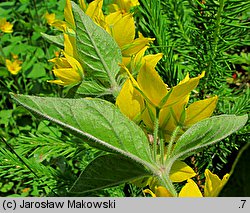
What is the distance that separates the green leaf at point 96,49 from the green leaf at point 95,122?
0.34 ft

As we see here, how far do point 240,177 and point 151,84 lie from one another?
14cm

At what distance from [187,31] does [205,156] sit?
222mm

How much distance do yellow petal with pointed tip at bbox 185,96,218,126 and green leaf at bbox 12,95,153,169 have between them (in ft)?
0.24

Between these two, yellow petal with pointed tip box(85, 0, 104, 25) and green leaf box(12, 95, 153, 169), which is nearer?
green leaf box(12, 95, 153, 169)

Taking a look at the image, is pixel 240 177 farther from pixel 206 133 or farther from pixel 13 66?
pixel 13 66

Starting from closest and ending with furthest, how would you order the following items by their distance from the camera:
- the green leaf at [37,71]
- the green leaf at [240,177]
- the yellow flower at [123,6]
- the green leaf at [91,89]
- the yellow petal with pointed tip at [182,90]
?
the green leaf at [240,177] → the yellow petal with pointed tip at [182,90] → the green leaf at [91,89] → the yellow flower at [123,6] → the green leaf at [37,71]

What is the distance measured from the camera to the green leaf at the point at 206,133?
1.30 ft

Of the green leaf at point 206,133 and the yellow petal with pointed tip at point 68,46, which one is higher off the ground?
the yellow petal with pointed tip at point 68,46

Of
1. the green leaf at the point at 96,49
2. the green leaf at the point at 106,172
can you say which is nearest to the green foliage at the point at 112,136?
the green leaf at the point at 106,172

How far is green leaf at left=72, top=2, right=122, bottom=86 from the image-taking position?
45 cm

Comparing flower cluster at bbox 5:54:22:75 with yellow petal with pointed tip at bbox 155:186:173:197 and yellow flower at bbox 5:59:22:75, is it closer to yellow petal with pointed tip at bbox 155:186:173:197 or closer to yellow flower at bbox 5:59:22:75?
yellow flower at bbox 5:59:22:75

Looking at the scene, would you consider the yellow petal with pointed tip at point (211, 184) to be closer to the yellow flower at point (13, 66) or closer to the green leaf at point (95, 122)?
the green leaf at point (95, 122)

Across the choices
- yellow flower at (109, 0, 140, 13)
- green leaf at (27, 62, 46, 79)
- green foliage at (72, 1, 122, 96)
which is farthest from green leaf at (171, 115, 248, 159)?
green leaf at (27, 62, 46, 79)
